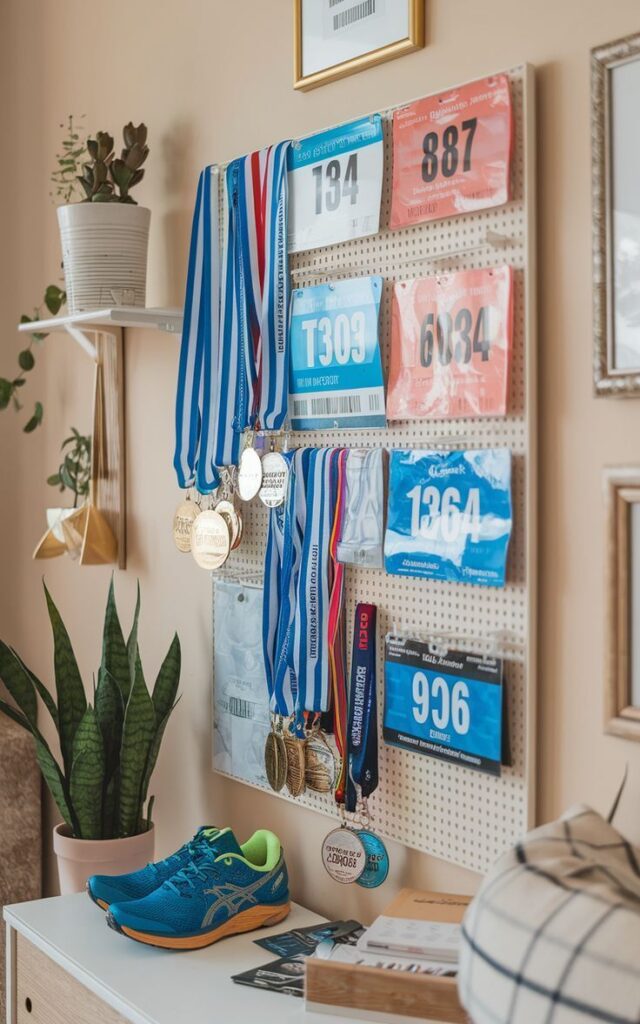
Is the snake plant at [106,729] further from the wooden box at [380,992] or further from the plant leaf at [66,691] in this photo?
the wooden box at [380,992]

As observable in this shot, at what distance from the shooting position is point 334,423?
187cm

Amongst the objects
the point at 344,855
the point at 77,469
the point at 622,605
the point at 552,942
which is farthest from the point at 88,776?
the point at 552,942

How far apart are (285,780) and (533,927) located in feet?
3.26

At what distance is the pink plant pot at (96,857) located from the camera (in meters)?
2.14

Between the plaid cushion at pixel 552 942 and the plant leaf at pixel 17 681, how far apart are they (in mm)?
1431

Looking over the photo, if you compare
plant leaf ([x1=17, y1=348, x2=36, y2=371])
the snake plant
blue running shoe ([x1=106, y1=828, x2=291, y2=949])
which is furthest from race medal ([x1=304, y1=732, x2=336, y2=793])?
plant leaf ([x1=17, y1=348, x2=36, y2=371])

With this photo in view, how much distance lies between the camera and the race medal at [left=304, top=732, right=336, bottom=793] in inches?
74.9

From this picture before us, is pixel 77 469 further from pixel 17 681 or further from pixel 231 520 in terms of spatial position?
pixel 231 520

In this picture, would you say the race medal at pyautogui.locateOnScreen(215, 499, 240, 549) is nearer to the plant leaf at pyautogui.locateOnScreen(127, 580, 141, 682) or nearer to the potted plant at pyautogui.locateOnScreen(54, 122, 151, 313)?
the plant leaf at pyautogui.locateOnScreen(127, 580, 141, 682)

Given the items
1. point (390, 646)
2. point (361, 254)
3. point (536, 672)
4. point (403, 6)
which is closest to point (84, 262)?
point (361, 254)

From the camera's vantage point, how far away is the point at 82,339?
8.04ft

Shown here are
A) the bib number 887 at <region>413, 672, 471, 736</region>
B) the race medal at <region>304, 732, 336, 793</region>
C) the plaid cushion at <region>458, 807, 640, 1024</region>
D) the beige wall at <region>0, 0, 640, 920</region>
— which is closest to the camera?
the plaid cushion at <region>458, 807, 640, 1024</region>

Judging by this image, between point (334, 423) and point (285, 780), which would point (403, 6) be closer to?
point (334, 423)

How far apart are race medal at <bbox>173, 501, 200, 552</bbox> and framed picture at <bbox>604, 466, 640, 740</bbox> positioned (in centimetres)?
98
